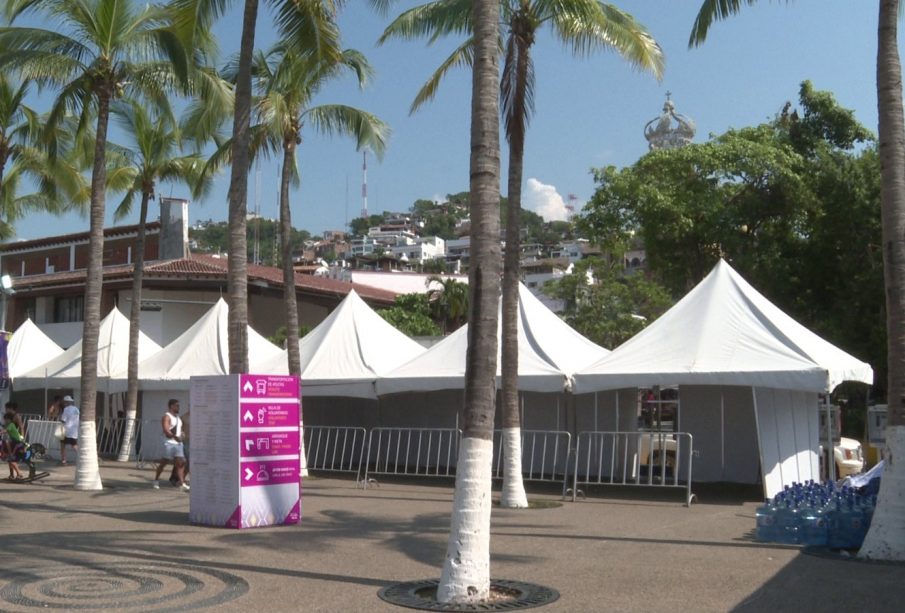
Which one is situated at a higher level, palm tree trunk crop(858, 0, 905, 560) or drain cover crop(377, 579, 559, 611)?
palm tree trunk crop(858, 0, 905, 560)

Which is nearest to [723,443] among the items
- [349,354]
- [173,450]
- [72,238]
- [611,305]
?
[349,354]

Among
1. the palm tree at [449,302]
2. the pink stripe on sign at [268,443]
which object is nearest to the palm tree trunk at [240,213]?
the pink stripe on sign at [268,443]

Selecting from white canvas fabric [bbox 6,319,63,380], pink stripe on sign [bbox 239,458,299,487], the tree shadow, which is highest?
white canvas fabric [bbox 6,319,63,380]

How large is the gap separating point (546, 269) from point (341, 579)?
100029mm

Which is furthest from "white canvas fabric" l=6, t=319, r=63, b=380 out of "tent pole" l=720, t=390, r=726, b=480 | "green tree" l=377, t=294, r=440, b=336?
"tent pole" l=720, t=390, r=726, b=480

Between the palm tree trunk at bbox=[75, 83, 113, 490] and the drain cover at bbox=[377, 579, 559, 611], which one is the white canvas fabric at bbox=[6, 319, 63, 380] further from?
the drain cover at bbox=[377, 579, 559, 611]

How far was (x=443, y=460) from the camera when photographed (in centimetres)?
2319

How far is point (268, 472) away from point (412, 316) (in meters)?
31.6

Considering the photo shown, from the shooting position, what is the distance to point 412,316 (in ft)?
147

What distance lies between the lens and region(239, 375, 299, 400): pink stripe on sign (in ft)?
43.4

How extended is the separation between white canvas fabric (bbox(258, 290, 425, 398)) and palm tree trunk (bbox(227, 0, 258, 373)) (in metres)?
5.83

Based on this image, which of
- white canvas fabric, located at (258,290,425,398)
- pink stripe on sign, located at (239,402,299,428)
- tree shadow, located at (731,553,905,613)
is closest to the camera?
tree shadow, located at (731,553,905,613)

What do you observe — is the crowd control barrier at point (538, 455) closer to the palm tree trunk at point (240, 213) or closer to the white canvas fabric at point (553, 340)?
the white canvas fabric at point (553, 340)

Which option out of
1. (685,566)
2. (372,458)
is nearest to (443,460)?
(372,458)
